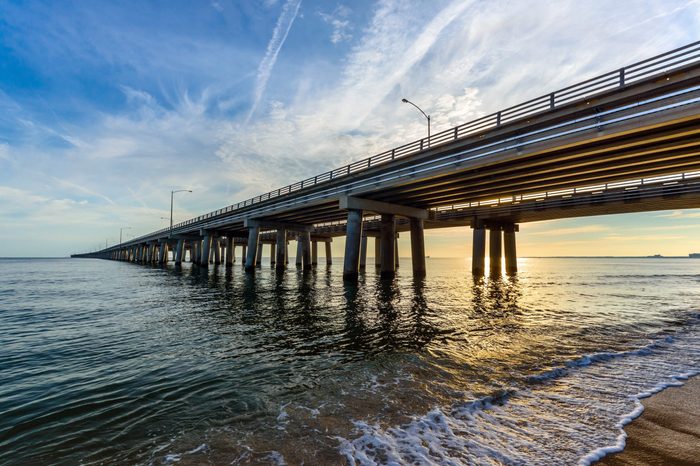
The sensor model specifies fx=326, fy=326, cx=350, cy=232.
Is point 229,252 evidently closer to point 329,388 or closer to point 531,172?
point 531,172

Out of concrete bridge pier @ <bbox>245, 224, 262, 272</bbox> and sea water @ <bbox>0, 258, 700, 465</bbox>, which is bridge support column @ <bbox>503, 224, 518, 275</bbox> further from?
sea water @ <bbox>0, 258, 700, 465</bbox>

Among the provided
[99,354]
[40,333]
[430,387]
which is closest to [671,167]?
[430,387]

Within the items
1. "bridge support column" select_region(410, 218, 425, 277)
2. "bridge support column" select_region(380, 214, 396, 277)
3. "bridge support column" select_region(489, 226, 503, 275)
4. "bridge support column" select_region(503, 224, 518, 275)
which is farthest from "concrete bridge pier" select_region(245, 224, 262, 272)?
"bridge support column" select_region(503, 224, 518, 275)

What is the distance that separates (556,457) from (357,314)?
1208 cm

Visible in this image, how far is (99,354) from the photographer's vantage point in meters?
9.16

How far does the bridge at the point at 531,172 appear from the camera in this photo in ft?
54.9

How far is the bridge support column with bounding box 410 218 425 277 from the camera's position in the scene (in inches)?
1692

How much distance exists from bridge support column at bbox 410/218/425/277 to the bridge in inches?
5.7

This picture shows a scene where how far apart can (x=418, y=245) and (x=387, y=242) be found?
4.74m

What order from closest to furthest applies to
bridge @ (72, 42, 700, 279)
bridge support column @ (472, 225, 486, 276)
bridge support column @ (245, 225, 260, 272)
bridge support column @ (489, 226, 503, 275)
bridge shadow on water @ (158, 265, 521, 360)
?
1. bridge shadow on water @ (158, 265, 521, 360)
2. bridge @ (72, 42, 700, 279)
3. bridge support column @ (472, 225, 486, 276)
4. bridge support column @ (245, 225, 260, 272)
5. bridge support column @ (489, 226, 503, 275)

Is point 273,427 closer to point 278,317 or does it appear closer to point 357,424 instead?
point 357,424

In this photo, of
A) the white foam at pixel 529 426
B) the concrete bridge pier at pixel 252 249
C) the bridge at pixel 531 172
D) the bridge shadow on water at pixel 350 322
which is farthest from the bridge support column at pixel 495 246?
the white foam at pixel 529 426

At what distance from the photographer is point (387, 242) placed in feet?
137

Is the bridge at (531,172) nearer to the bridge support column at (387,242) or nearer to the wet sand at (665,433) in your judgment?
the bridge support column at (387,242)
